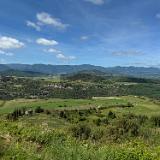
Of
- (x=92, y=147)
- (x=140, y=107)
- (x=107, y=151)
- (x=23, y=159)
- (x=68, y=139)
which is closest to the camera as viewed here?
(x=23, y=159)

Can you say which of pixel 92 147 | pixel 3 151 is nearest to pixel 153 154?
pixel 92 147

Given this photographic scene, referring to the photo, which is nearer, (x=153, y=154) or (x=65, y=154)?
(x=65, y=154)

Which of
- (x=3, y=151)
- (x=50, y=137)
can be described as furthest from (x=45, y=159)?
(x=50, y=137)

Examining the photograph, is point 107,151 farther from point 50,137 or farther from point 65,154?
point 50,137

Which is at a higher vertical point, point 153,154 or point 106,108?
point 153,154

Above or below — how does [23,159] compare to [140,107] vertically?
above

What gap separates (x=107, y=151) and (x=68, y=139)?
1620 mm

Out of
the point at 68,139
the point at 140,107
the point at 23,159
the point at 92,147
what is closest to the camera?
the point at 23,159

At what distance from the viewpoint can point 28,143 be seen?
9.30 metres

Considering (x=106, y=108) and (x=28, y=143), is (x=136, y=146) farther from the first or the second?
(x=106, y=108)

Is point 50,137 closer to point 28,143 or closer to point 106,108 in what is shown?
point 28,143

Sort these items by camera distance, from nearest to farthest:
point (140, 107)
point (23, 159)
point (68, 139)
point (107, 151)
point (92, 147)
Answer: point (23, 159)
point (107, 151)
point (92, 147)
point (68, 139)
point (140, 107)

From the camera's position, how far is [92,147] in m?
8.76

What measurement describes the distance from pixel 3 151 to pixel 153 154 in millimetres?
3449
